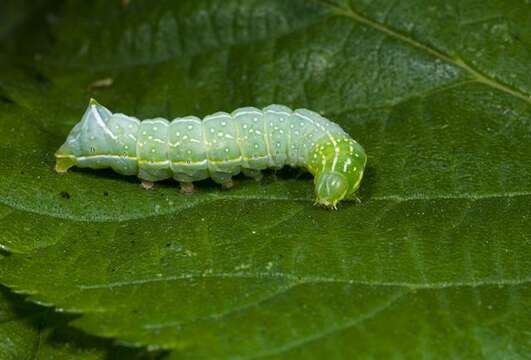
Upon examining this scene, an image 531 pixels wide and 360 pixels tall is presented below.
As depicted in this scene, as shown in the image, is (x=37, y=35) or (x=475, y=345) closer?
(x=475, y=345)

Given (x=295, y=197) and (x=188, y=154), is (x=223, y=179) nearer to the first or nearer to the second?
(x=188, y=154)

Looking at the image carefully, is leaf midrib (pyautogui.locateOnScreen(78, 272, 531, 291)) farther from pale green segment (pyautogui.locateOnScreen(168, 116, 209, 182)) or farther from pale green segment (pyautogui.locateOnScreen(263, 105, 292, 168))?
pale green segment (pyautogui.locateOnScreen(263, 105, 292, 168))

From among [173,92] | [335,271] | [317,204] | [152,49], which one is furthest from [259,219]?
[152,49]

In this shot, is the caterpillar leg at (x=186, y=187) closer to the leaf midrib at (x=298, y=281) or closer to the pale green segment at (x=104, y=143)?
the pale green segment at (x=104, y=143)

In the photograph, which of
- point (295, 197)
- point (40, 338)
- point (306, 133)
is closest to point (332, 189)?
point (295, 197)

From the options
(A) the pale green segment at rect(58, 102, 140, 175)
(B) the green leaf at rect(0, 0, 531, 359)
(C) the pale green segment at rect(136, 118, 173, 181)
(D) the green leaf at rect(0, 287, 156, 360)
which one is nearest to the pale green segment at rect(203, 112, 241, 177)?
(B) the green leaf at rect(0, 0, 531, 359)

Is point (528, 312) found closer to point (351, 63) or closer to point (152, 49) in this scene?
point (351, 63)
